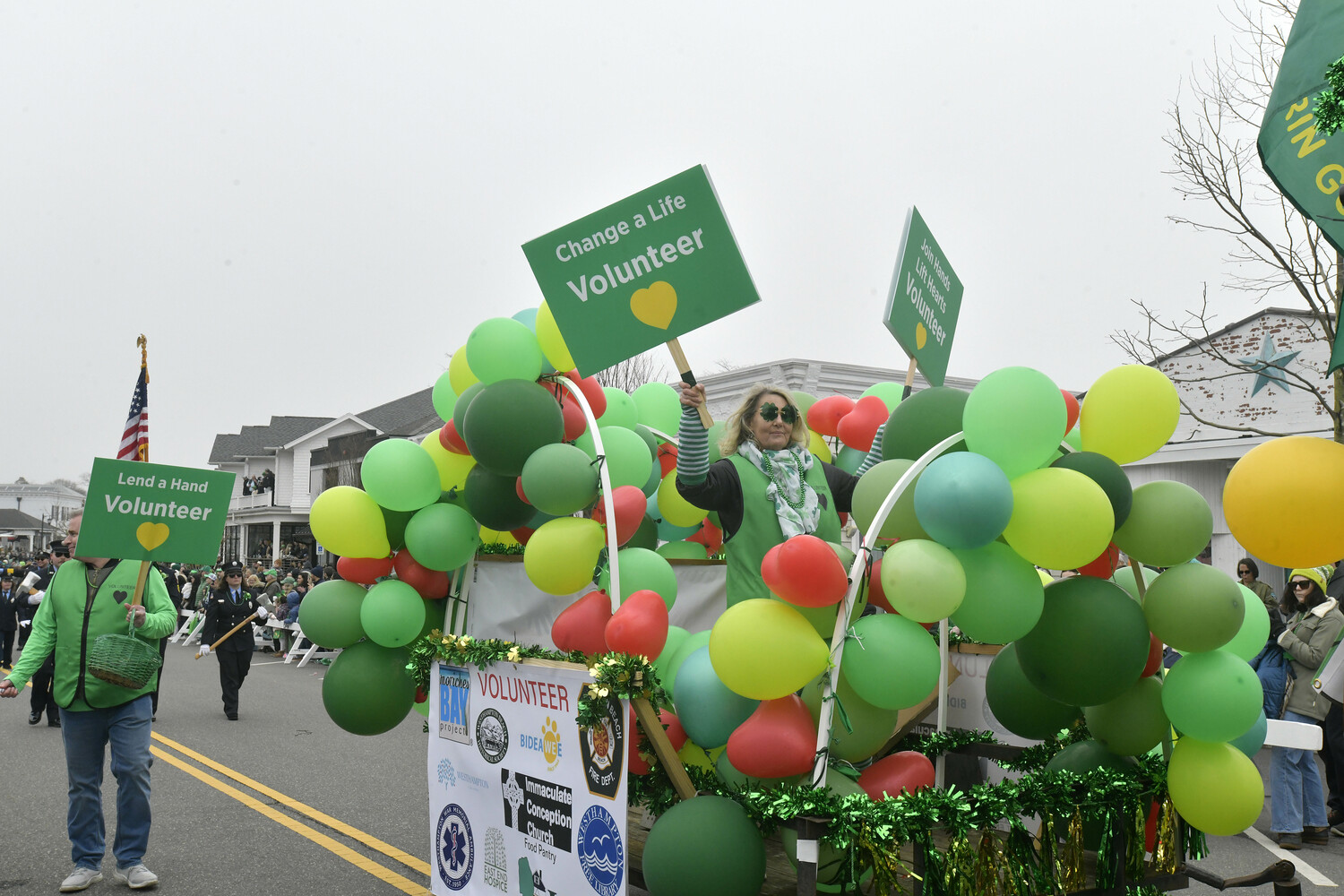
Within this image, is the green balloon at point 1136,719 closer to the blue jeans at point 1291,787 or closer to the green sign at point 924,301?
the green sign at point 924,301

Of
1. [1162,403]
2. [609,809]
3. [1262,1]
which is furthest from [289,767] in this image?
[1262,1]

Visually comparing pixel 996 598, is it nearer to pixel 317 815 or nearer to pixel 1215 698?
pixel 1215 698

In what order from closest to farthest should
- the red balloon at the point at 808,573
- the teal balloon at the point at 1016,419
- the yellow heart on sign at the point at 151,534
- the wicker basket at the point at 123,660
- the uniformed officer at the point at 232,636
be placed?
1. the red balloon at the point at 808,573
2. the teal balloon at the point at 1016,419
3. the wicker basket at the point at 123,660
4. the yellow heart on sign at the point at 151,534
5. the uniformed officer at the point at 232,636

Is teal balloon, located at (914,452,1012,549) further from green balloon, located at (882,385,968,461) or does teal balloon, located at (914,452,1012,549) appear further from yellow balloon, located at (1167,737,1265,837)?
yellow balloon, located at (1167,737,1265,837)

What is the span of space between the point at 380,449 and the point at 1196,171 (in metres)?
11.4

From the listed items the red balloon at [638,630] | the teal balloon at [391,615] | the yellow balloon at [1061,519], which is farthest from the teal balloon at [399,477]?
the yellow balloon at [1061,519]

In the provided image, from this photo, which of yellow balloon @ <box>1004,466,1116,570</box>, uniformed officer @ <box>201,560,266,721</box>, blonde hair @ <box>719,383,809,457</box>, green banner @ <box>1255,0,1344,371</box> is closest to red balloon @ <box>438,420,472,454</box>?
blonde hair @ <box>719,383,809,457</box>

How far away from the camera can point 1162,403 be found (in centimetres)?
352

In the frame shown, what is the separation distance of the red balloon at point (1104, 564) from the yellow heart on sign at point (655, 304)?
72.4 inches

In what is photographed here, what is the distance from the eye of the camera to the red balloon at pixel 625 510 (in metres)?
4.32

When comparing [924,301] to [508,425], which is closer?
[508,425]

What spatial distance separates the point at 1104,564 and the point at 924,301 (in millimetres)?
1678

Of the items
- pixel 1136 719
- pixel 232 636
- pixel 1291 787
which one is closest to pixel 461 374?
pixel 1136 719

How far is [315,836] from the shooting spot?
22.1 ft
